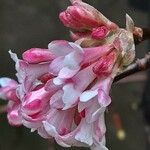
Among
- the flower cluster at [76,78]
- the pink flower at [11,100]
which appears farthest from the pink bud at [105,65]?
the pink flower at [11,100]

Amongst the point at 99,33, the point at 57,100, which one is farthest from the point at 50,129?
the point at 99,33

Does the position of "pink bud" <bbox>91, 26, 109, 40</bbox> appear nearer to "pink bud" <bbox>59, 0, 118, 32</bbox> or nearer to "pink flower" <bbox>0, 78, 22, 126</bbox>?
"pink bud" <bbox>59, 0, 118, 32</bbox>

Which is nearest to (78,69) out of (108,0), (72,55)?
(72,55)

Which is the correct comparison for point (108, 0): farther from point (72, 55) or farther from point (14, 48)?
point (72, 55)

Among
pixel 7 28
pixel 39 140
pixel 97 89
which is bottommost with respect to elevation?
pixel 39 140

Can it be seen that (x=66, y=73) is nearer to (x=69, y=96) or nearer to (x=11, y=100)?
(x=69, y=96)

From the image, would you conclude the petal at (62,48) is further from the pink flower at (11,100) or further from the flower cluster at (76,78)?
the pink flower at (11,100)

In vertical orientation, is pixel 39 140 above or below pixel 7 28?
below

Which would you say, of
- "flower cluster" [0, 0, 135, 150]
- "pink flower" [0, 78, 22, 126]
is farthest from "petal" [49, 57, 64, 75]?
"pink flower" [0, 78, 22, 126]
